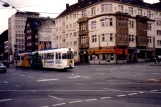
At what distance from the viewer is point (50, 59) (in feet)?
117

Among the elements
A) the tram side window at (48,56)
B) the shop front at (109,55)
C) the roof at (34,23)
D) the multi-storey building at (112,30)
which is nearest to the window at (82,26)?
the multi-storey building at (112,30)

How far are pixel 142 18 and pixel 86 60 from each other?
1776 centimetres

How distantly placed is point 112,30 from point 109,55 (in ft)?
18.9

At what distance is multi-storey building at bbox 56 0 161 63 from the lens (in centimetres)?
5894

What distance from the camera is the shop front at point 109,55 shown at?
58.0 metres

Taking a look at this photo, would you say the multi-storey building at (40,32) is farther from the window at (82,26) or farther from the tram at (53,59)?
the tram at (53,59)

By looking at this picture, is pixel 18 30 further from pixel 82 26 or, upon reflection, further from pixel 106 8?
pixel 106 8

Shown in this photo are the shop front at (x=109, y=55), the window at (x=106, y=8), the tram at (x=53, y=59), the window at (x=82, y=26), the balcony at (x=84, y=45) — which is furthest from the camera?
the window at (x=82, y=26)

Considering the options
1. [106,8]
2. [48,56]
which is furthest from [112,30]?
[48,56]

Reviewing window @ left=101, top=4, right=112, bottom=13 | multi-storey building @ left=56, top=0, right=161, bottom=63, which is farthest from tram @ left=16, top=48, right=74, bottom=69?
window @ left=101, top=4, right=112, bottom=13

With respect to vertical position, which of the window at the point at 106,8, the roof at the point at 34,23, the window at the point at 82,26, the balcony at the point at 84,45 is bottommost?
the balcony at the point at 84,45

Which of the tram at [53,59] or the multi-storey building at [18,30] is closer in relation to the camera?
the tram at [53,59]

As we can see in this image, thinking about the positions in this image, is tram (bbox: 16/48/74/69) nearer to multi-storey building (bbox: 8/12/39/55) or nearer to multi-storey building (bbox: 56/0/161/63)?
multi-storey building (bbox: 56/0/161/63)

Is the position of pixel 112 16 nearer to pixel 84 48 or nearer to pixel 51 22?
pixel 84 48
